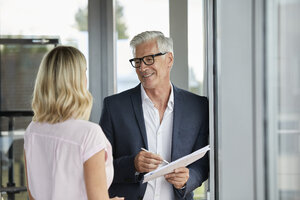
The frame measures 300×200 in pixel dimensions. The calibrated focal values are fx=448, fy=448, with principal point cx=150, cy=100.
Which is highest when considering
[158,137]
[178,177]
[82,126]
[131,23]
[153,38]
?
[131,23]

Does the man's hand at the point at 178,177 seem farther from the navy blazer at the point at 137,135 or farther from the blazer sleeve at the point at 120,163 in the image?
the blazer sleeve at the point at 120,163

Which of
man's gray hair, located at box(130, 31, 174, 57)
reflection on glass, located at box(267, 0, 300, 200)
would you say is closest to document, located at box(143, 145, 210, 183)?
reflection on glass, located at box(267, 0, 300, 200)

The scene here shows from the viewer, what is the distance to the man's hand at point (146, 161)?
2193 millimetres

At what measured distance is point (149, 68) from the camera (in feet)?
8.04

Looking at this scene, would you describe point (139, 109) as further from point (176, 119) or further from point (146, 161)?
point (146, 161)

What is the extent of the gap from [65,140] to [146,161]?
68 centimetres

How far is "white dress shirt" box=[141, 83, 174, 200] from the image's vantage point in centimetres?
238

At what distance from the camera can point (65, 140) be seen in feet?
5.27

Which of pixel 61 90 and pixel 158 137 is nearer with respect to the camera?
pixel 61 90

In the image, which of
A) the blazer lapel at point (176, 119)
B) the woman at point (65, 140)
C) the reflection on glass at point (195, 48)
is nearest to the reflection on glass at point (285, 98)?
the woman at point (65, 140)

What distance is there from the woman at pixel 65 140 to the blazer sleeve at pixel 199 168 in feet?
2.17

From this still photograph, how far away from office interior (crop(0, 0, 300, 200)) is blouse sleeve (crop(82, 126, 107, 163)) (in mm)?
467

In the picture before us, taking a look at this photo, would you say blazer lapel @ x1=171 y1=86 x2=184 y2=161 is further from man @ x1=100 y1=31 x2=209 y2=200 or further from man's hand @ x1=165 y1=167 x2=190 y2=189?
man's hand @ x1=165 y1=167 x2=190 y2=189

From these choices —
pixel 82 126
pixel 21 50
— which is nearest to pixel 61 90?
pixel 82 126
